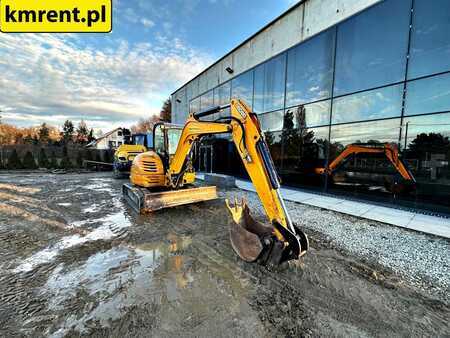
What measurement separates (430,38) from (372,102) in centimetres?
206

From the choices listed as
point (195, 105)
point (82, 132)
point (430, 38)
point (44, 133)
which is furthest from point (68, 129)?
point (430, 38)

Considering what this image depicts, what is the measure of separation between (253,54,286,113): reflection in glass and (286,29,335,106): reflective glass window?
413 mm

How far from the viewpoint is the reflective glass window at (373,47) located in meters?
6.58

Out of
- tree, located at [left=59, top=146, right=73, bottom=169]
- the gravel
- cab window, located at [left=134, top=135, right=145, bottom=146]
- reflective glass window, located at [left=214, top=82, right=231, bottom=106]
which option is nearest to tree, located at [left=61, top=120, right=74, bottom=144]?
tree, located at [left=59, top=146, right=73, bottom=169]

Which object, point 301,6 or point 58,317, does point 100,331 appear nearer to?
point 58,317

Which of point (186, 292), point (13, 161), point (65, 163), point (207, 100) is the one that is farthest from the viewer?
point (65, 163)

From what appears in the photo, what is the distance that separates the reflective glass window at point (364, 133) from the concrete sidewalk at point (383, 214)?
202 cm

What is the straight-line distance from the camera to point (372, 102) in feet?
23.7

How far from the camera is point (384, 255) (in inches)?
138

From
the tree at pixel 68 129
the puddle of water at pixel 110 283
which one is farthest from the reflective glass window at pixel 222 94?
the tree at pixel 68 129

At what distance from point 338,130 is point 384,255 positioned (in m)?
5.74

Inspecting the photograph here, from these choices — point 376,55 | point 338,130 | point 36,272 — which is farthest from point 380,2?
point 36,272

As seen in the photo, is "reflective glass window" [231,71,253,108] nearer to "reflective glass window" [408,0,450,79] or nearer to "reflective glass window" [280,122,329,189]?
"reflective glass window" [280,122,329,189]

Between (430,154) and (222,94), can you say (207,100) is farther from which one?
(430,154)
